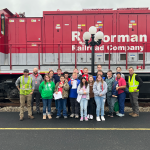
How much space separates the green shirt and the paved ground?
73 cm

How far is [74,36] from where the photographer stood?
6727 millimetres

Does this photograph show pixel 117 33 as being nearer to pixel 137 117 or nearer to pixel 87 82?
pixel 87 82

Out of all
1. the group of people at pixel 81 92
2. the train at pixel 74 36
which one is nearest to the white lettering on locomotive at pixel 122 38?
the train at pixel 74 36

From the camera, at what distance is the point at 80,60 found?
6594 millimetres

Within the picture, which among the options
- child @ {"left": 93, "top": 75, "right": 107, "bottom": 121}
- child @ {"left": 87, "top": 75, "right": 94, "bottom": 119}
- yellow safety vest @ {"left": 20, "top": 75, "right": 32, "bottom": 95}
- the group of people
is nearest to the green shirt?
the group of people

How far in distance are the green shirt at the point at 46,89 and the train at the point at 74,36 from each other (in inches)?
75.3

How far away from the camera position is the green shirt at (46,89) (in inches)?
184

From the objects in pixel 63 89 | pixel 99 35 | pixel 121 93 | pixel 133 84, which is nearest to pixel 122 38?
pixel 99 35

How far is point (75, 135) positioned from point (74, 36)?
4.53m

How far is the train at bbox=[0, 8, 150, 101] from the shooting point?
6570 mm

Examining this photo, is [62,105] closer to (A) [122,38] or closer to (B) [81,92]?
(B) [81,92]

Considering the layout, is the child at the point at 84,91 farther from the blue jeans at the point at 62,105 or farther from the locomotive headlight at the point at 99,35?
the locomotive headlight at the point at 99,35

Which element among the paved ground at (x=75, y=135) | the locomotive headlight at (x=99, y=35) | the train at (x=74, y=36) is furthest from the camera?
the train at (x=74, y=36)

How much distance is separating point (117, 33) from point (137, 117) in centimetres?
374
